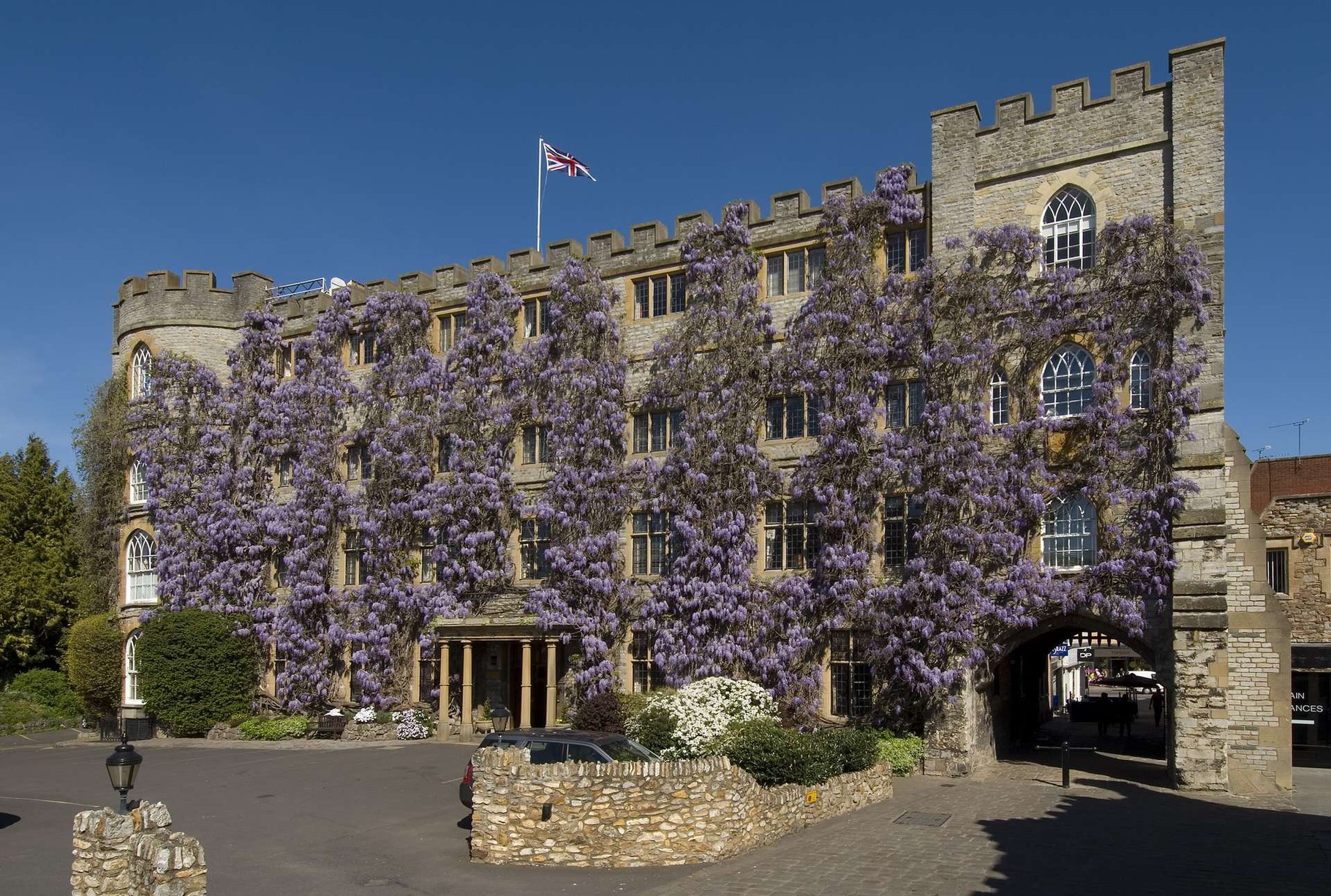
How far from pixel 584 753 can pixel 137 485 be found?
26948 mm

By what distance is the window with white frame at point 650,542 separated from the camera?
2841cm

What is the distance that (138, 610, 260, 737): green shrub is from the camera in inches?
1293

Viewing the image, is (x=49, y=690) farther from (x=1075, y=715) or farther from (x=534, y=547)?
(x=1075, y=715)

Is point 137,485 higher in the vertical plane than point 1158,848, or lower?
higher

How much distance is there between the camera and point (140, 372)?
3822 centimetres

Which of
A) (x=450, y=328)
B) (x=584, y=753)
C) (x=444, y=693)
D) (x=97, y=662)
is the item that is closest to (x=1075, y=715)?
(x=444, y=693)

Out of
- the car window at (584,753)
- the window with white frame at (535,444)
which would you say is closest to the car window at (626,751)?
the car window at (584,753)

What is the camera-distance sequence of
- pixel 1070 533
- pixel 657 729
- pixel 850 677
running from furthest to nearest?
1. pixel 850 677
2. pixel 1070 533
3. pixel 657 729

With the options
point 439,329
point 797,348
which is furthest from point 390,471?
point 797,348

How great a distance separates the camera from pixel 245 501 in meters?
34.7

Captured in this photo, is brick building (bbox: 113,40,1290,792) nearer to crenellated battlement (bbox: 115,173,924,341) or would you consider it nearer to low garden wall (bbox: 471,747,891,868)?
crenellated battlement (bbox: 115,173,924,341)

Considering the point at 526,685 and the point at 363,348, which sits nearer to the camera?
the point at 526,685

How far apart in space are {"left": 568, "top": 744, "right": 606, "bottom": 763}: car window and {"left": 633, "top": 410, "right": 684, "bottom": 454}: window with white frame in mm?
12381

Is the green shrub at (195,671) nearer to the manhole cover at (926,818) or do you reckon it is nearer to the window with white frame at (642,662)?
the window with white frame at (642,662)
